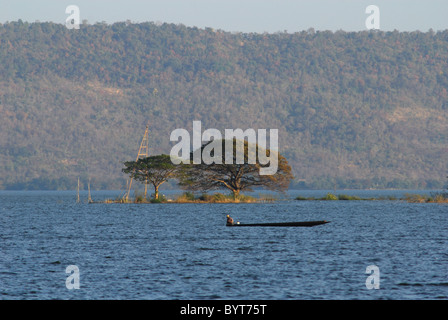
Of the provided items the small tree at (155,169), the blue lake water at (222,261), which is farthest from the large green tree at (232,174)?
the blue lake water at (222,261)

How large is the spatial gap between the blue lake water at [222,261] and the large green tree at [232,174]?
5115 cm

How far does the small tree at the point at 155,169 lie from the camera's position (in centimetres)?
14550

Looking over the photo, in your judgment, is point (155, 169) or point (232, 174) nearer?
point (232, 174)

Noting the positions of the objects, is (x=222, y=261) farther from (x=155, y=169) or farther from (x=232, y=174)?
(x=155, y=169)

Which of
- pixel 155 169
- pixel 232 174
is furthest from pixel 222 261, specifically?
pixel 155 169

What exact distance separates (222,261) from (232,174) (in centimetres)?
8998

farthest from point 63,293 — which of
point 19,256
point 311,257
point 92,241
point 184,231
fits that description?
point 184,231

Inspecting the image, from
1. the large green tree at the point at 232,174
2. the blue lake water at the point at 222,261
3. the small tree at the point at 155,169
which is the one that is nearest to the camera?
the blue lake water at the point at 222,261

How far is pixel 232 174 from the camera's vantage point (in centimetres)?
14538

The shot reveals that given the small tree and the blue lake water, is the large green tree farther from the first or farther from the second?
the blue lake water

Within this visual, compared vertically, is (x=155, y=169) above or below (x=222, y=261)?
above

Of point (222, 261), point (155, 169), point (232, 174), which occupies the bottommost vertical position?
point (222, 261)

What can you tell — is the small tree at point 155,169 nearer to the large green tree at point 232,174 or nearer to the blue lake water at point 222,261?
the large green tree at point 232,174

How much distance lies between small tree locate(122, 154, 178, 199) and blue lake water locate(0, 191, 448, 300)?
5234 cm
